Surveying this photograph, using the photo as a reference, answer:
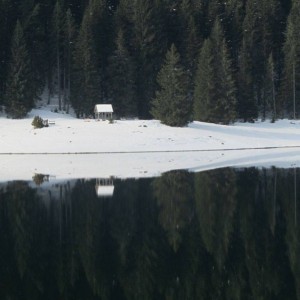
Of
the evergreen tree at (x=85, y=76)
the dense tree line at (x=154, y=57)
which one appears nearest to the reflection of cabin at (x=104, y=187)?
the dense tree line at (x=154, y=57)

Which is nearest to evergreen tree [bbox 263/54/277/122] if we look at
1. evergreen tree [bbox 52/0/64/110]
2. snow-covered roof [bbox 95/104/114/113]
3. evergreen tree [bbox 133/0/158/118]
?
evergreen tree [bbox 133/0/158/118]

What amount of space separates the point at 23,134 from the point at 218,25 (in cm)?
3063

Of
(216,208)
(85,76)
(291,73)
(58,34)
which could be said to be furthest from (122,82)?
(216,208)

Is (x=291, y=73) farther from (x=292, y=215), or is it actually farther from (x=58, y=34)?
(x=292, y=215)

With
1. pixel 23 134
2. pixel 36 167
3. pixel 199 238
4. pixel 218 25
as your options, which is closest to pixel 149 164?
pixel 36 167

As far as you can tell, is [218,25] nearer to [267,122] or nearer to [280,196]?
[267,122]

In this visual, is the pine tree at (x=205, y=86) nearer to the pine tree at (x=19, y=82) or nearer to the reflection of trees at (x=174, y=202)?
the pine tree at (x=19, y=82)

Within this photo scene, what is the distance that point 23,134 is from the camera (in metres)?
53.8

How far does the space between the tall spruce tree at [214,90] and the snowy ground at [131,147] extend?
2658 mm

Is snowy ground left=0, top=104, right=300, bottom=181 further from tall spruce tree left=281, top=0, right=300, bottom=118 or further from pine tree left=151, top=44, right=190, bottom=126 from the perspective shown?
tall spruce tree left=281, top=0, right=300, bottom=118

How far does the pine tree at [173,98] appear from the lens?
192ft

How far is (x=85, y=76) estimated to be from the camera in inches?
2689

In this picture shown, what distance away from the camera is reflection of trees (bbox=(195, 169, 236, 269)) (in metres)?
14.5

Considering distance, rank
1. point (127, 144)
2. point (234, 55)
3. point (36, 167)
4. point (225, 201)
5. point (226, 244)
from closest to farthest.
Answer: point (226, 244) → point (225, 201) → point (36, 167) → point (127, 144) → point (234, 55)
